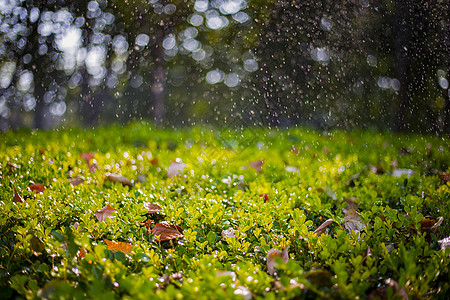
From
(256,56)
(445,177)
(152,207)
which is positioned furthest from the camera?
(256,56)

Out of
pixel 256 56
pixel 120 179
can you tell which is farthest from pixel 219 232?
pixel 256 56

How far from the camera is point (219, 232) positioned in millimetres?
1349

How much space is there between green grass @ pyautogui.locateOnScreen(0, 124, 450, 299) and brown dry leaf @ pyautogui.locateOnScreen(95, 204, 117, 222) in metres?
0.03

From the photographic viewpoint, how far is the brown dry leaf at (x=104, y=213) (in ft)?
4.43

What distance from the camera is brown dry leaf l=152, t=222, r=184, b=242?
1.26 m

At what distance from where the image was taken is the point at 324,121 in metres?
4.95

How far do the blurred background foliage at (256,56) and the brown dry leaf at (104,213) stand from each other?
2.37 metres

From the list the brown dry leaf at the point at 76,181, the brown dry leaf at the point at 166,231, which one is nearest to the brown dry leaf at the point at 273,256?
the brown dry leaf at the point at 166,231

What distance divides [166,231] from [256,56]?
9.11 ft

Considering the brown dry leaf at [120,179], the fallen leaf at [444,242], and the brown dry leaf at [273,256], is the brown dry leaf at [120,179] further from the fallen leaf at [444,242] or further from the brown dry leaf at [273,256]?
the fallen leaf at [444,242]

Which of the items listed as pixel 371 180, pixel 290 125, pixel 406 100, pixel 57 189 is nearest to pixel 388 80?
pixel 406 100

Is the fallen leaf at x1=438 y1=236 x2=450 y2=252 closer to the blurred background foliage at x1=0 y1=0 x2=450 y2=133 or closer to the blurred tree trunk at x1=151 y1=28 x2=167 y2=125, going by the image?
the blurred background foliage at x1=0 y1=0 x2=450 y2=133

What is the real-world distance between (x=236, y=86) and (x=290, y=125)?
37.3 inches

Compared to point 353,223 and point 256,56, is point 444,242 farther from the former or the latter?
point 256,56
